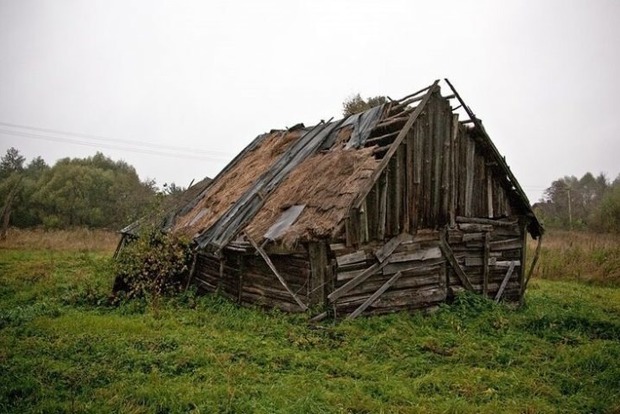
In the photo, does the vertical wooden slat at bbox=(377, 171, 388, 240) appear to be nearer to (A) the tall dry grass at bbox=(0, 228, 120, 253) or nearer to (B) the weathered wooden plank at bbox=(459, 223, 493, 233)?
(B) the weathered wooden plank at bbox=(459, 223, 493, 233)

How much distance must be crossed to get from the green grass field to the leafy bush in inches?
26.1

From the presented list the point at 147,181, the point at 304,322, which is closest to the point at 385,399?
the point at 304,322

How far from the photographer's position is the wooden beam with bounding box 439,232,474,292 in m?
11.1

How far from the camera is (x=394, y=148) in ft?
33.2

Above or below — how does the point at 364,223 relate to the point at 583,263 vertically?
above

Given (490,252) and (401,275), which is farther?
(490,252)

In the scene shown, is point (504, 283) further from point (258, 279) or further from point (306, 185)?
point (258, 279)

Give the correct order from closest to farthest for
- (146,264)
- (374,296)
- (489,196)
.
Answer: (374,296) → (146,264) → (489,196)

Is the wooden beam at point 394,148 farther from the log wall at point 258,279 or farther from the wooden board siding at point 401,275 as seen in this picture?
the log wall at point 258,279

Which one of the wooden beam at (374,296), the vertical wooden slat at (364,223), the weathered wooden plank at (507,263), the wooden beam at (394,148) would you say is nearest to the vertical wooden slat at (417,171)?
the wooden beam at (394,148)

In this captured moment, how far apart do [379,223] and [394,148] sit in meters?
1.83

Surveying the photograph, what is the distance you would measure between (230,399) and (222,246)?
5.46m

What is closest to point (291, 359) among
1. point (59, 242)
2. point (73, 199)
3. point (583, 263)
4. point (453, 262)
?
point (453, 262)

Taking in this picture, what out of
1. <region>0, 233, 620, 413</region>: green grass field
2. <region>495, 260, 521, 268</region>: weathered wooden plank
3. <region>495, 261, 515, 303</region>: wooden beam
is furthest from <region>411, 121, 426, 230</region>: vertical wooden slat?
<region>495, 261, 515, 303</region>: wooden beam
